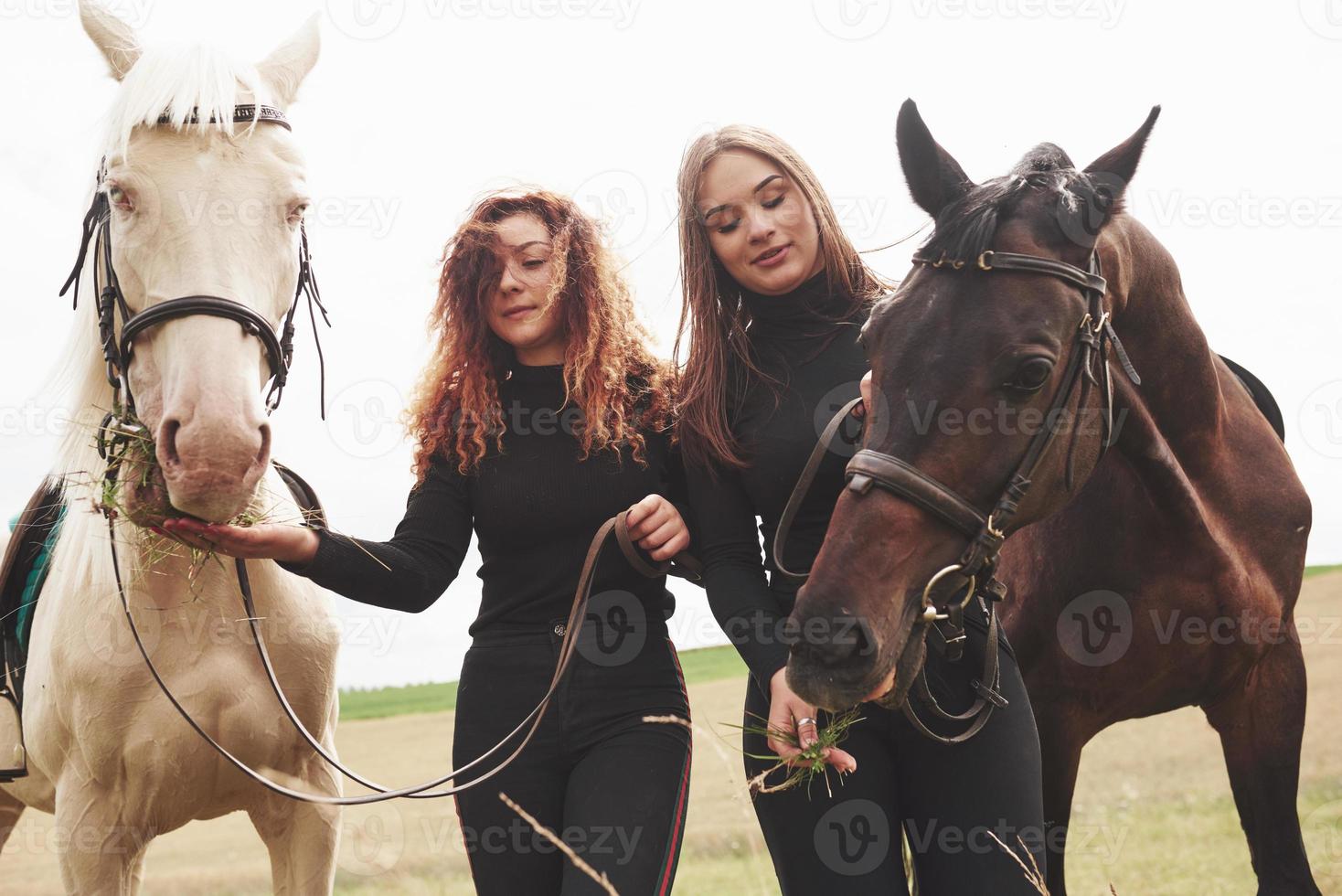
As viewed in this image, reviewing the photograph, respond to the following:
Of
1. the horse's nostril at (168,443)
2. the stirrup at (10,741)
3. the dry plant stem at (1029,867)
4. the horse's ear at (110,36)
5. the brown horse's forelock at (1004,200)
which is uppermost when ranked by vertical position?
the horse's ear at (110,36)

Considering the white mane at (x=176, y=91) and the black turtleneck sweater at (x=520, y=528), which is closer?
the white mane at (x=176, y=91)

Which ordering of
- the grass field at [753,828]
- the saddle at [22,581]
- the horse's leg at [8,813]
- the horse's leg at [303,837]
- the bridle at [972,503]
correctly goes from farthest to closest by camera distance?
the horse's leg at [8,813] → the grass field at [753,828] → the saddle at [22,581] → the horse's leg at [303,837] → the bridle at [972,503]

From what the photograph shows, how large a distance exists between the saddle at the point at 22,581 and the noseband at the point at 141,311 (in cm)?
63

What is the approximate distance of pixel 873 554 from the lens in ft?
6.81

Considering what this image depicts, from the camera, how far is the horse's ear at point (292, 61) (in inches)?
122

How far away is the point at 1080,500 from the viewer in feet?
10.8

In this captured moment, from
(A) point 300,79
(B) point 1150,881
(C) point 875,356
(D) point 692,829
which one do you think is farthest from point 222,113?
(D) point 692,829

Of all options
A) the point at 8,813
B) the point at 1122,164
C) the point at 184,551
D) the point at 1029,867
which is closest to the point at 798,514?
the point at 1029,867

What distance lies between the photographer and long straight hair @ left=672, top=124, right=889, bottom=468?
9.27ft

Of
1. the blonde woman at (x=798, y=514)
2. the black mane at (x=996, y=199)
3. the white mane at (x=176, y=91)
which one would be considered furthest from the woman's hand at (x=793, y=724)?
the white mane at (x=176, y=91)

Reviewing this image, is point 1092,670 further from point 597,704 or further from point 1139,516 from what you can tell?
point 597,704

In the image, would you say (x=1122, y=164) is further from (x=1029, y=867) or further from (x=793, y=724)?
(x=1029, y=867)

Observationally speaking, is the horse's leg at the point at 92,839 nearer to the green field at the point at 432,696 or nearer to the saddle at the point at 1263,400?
the saddle at the point at 1263,400

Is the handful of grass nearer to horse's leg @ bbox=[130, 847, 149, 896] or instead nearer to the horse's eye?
the horse's eye
